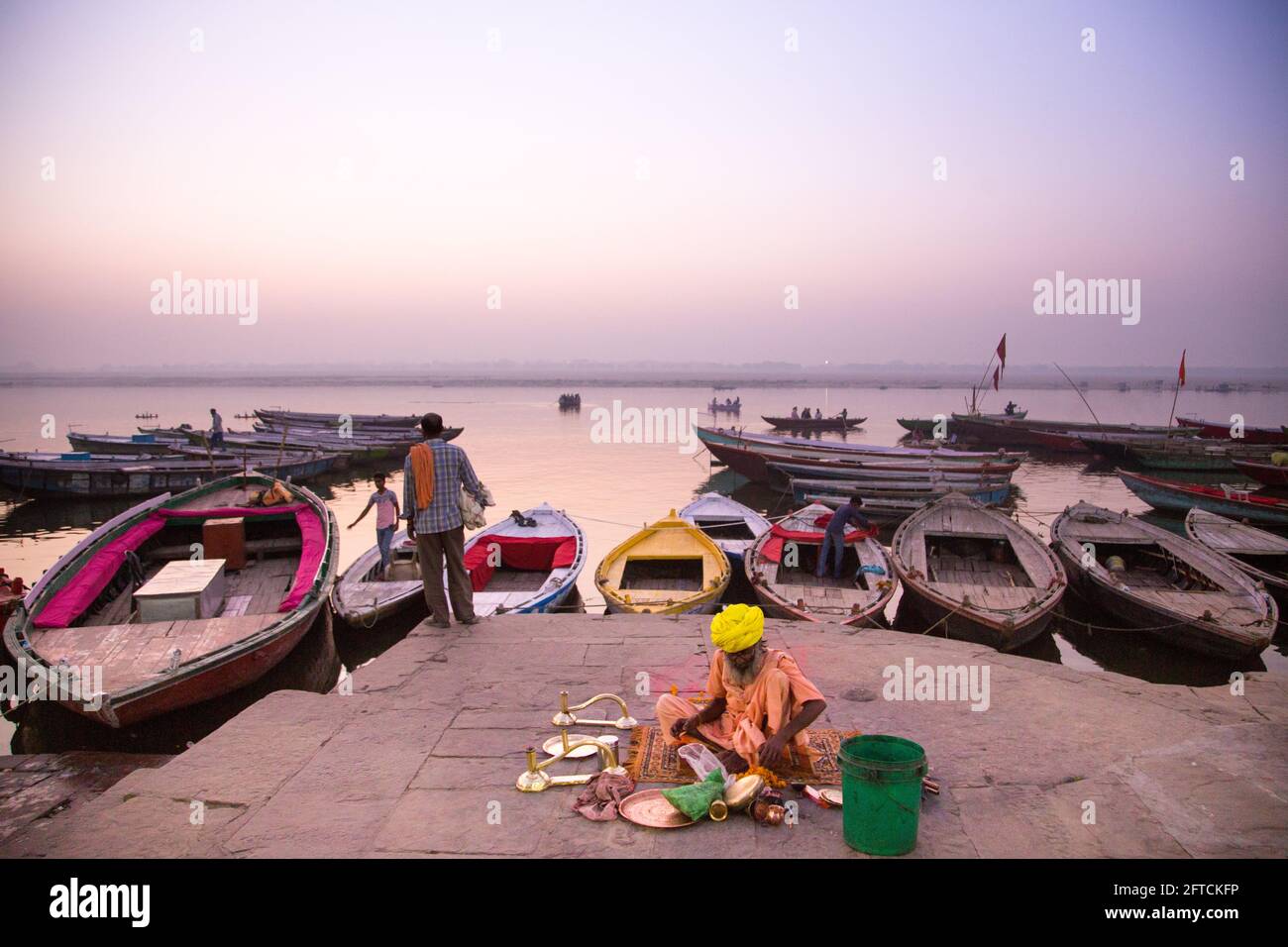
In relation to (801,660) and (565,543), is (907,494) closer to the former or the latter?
(565,543)

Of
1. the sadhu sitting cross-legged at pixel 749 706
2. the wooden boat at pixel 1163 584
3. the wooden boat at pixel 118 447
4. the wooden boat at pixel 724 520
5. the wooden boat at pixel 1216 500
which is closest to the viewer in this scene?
the sadhu sitting cross-legged at pixel 749 706

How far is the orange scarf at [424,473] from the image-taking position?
255 inches

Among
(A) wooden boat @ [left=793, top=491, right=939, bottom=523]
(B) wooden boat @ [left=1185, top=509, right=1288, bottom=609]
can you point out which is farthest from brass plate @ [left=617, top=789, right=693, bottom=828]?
(A) wooden boat @ [left=793, top=491, right=939, bottom=523]

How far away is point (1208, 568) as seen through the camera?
1128 centimetres

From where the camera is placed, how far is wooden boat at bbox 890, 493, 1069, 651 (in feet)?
31.3

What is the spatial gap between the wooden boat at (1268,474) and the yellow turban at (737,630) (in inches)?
857

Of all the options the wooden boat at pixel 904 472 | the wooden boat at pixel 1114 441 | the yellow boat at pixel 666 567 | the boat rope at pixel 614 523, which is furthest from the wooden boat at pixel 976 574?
the wooden boat at pixel 1114 441

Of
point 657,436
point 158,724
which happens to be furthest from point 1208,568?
point 657,436

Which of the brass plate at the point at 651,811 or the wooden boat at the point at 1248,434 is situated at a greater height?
the wooden boat at the point at 1248,434

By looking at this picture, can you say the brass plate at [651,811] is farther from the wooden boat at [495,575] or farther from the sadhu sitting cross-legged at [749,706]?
the wooden boat at [495,575]

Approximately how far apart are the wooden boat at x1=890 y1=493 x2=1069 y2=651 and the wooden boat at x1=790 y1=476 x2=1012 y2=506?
24.5ft

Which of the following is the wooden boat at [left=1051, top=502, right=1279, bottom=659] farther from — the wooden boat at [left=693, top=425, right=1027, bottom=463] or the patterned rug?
the wooden boat at [left=693, top=425, right=1027, bottom=463]

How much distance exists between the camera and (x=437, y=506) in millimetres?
6578

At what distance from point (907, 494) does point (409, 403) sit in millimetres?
74044
